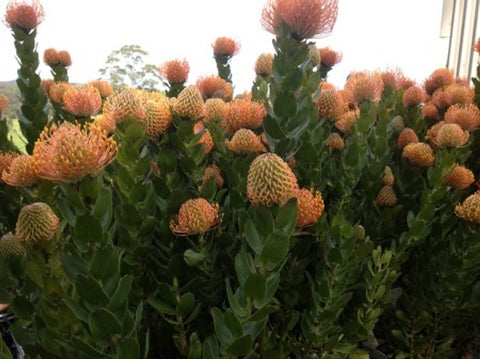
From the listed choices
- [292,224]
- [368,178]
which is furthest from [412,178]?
[292,224]

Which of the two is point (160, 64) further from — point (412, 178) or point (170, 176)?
point (412, 178)

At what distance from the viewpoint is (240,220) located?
2.11ft

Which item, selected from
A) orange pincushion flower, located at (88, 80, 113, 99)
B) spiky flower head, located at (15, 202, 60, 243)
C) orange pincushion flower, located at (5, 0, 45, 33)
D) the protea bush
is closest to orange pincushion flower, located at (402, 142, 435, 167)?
Result: the protea bush

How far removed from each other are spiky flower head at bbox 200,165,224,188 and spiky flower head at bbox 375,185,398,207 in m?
0.39

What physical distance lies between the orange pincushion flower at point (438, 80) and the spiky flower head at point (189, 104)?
1.03 metres

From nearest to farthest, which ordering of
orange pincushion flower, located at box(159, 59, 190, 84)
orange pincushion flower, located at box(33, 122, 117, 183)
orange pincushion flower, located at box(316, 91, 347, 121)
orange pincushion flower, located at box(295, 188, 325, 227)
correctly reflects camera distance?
1. orange pincushion flower, located at box(33, 122, 117, 183)
2. orange pincushion flower, located at box(295, 188, 325, 227)
3. orange pincushion flower, located at box(316, 91, 347, 121)
4. orange pincushion flower, located at box(159, 59, 190, 84)

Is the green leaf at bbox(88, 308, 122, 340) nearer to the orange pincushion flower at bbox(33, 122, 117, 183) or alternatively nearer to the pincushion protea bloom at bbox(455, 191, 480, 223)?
the orange pincushion flower at bbox(33, 122, 117, 183)

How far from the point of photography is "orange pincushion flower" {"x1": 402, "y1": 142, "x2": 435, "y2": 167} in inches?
40.2

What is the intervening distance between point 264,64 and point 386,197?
498 mm

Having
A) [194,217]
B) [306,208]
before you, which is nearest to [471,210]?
[306,208]

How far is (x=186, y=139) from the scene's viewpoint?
2.47ft

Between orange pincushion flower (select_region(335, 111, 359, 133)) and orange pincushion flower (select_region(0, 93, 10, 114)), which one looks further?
orange pincushion flower (select_region(0, 93, 10, 114))

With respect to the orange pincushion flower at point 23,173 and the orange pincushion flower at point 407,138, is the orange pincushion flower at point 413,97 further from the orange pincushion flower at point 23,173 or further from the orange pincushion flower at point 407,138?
the orange pincushion flower at point 23,173

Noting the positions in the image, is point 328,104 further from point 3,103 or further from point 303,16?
point 3,103
